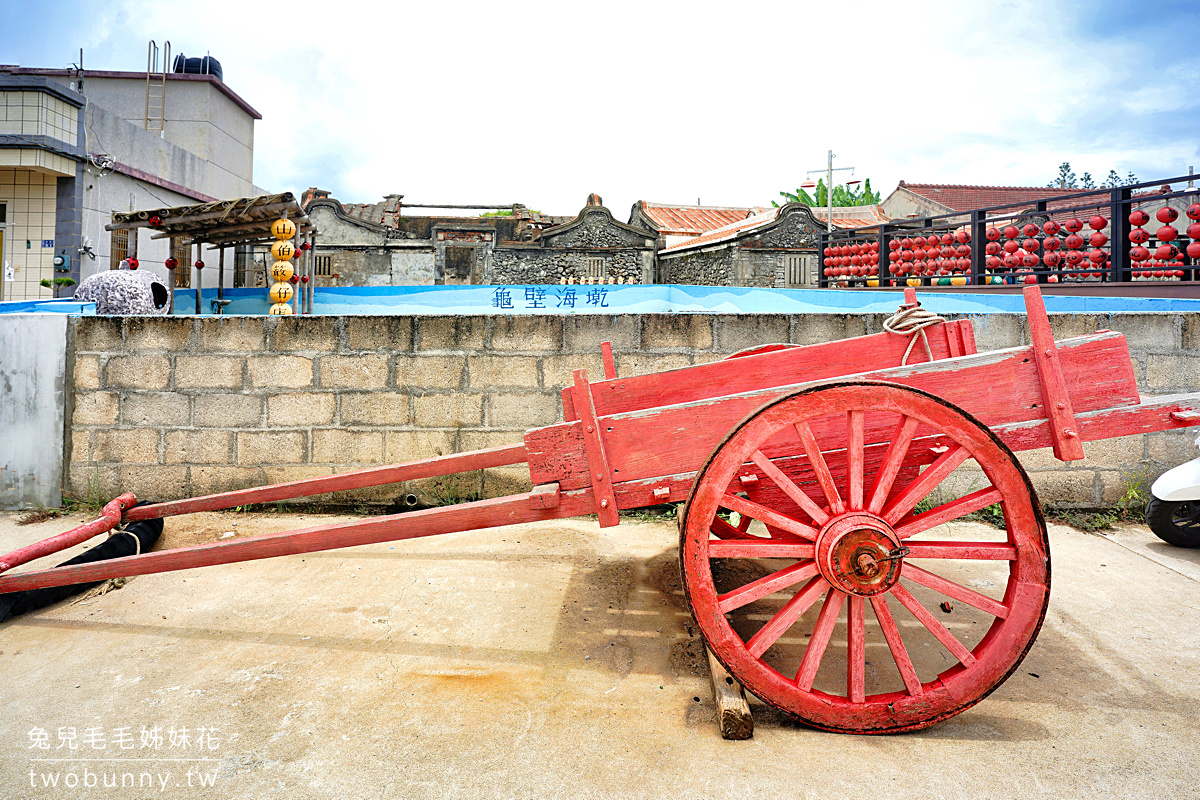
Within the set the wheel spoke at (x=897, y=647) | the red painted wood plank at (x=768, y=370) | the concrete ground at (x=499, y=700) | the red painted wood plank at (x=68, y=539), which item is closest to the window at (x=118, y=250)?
the red painted wood plank at (x=68, y=539)

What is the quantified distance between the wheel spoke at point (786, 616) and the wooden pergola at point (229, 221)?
779 cm

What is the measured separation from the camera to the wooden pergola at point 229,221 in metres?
8.13

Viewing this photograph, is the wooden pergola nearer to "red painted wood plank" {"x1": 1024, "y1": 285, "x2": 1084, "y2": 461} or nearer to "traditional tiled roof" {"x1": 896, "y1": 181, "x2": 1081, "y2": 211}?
"red painted wood plank" {"x1": 1024, "y1": 285, "x2": 1084, "y2": 461}

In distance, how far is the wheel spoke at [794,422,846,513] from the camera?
1711 millimetres

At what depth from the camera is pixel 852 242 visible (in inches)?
668

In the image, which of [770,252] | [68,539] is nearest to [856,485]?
[68,539]

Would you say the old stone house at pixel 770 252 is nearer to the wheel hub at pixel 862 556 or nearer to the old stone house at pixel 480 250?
the old stone house at pixel 480 250

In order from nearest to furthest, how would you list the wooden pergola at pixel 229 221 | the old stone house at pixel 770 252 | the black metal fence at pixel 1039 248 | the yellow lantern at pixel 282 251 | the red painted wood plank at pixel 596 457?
the red painted wood plank at pixel 596 457 < the black metal fence at pixel 1039 248 < the wooden pergola at pixel 229 221 < the yellow lantern at pixel 282 251 < the old stone house at pixel 770 252

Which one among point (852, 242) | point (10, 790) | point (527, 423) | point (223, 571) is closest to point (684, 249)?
point (852, 242)

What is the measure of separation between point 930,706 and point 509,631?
1.44 meters

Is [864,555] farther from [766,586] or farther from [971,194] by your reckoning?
[971,194]

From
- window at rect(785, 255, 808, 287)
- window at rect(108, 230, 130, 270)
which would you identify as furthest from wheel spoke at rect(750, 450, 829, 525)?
window at rect(785, 255, 808, 287)

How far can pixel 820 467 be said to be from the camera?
5.62 ft

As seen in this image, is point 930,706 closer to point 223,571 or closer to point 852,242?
point 223,571
